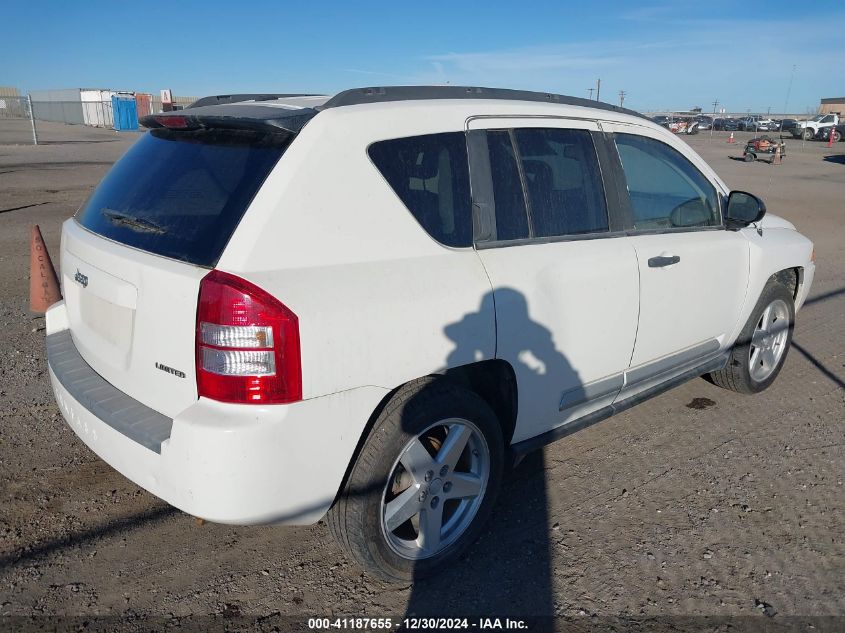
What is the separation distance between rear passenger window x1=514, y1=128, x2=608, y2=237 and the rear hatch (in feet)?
4.01

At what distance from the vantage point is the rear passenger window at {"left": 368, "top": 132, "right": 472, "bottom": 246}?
2656mm

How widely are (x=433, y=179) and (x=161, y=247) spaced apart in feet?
3.61

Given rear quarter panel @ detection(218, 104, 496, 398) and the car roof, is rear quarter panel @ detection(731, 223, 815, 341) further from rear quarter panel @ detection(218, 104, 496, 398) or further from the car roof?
rear quarter panel @ detection(218, 104, 496, 398)

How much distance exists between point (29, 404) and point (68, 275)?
1.82 meters

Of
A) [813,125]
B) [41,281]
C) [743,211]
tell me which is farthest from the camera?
[813,125]

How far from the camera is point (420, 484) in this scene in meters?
2.79

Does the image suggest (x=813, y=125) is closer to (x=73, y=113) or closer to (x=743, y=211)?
(x=73, y=113)

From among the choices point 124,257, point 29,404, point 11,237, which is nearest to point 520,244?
point 124,257

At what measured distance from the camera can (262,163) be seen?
247 cm

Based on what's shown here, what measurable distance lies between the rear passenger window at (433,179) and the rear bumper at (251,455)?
29.3 inches

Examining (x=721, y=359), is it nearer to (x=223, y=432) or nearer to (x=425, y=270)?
(x=425, y=270)

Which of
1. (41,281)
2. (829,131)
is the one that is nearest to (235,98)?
(41,281)

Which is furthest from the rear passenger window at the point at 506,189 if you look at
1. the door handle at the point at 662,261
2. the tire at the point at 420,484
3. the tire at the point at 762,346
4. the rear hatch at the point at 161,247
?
the tire at the point at 762,346

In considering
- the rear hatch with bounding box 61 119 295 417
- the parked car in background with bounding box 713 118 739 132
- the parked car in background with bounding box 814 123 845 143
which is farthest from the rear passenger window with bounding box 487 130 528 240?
the parked car in background with bounding box 713 118 739 132
